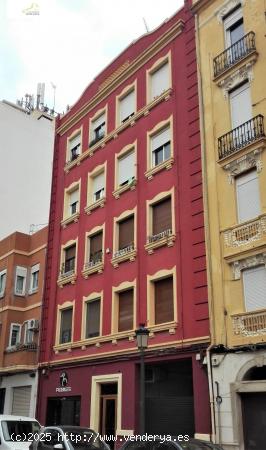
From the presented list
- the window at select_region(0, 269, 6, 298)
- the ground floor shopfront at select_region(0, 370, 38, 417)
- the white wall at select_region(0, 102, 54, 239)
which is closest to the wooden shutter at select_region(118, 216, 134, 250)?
the ground floor shopfront at select_region(0, 370, 38, 417)

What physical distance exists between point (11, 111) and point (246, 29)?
2256 centimetres

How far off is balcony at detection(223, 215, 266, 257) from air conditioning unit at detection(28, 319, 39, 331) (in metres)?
12.2

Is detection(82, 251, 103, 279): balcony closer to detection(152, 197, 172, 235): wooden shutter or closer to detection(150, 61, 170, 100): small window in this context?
detection(152, 197, 172, 235): wooden shutter

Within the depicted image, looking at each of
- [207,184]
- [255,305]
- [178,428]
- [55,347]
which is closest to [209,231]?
[207,184]

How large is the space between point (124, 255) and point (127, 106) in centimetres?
768

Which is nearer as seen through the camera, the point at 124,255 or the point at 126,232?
the point at 124,255

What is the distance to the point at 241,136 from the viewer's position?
656 inches

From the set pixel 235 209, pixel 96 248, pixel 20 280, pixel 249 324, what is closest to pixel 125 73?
pixel 96 248

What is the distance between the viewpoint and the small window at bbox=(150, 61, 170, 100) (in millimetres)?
21406

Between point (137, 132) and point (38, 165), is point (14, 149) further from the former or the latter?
point (137, 132)

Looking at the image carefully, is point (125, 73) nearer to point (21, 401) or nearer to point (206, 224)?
point (206, 224)

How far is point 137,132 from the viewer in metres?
22.0

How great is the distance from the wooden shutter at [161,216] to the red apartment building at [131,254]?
0.05 meters

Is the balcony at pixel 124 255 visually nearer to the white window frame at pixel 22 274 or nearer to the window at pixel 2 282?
the white window frame at pixel 22 274
